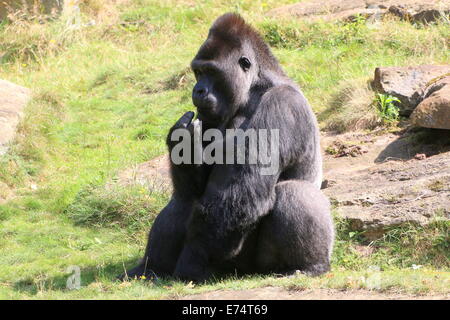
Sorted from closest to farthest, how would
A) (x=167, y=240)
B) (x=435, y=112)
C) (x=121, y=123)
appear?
(x=167, y=240)
(x=435, y=112)
(x=121, y=123)

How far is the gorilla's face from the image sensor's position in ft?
17.3

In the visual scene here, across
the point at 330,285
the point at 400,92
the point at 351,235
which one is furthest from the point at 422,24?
the point at 330,285

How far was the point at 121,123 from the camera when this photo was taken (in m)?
10.2

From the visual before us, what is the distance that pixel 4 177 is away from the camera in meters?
8.45

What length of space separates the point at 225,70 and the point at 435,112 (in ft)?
9.65

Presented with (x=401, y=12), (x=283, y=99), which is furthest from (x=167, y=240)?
(x=401, y=12)

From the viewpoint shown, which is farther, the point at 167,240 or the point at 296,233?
the point at 167,240

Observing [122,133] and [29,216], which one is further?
[122,133]

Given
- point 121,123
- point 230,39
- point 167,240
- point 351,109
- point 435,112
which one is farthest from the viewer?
point 121,123

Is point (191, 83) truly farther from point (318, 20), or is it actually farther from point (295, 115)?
point (295, 115)

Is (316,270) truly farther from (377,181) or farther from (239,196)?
(377,181)

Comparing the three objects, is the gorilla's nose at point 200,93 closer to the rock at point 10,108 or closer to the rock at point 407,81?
the rock at point 407,81

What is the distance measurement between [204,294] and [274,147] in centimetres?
114

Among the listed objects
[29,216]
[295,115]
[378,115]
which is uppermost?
[295,115]
